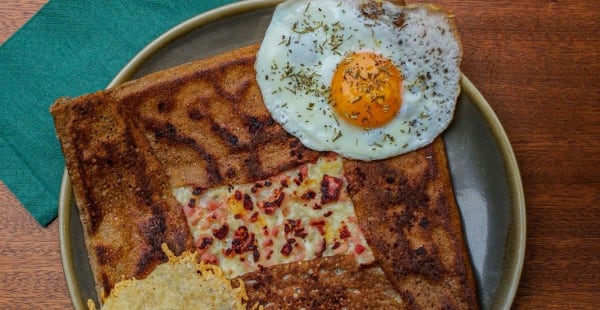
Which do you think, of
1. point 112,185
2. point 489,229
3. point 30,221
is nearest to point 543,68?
point 489,229

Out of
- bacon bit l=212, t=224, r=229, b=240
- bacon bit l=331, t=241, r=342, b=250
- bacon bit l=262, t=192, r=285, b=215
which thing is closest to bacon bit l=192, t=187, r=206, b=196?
bacon bit l=212, t=224, r=229, b=240

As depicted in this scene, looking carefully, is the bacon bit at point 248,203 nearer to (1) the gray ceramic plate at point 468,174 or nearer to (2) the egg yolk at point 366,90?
(2) the egg yolk at point 366,90

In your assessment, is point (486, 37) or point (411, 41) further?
point (486, 37)

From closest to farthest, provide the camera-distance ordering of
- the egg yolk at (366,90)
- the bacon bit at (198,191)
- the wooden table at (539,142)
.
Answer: the egg yolk at (366,90) < the bacon bit at (198,191) < the wooden table at (539,142)

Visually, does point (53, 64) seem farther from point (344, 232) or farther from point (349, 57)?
point (344, 232)

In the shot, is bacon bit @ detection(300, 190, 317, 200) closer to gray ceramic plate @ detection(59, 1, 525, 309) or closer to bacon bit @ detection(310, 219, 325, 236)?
bacon bit @ detection(310, 219, 325, 236)

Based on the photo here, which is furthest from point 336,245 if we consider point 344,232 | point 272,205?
point 272,205

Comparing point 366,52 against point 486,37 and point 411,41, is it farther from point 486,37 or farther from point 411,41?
point 486,37

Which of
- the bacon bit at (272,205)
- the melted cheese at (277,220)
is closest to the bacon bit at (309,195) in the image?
the melted cheese at (277,220)
